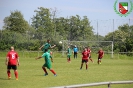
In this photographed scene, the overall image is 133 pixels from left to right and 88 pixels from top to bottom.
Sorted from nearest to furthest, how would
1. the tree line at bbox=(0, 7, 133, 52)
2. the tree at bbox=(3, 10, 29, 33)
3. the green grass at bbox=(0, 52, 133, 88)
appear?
the green grass at bbox=(0, 52, 133, 88) < the tree line at bbox=(0, 7, 133, 52) < the tree at bbox=(3, 10, 29, 33)

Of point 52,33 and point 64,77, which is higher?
point 52,33

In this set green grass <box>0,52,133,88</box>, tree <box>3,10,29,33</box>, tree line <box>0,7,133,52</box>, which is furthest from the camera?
tree <box>3,10,29,33</box>

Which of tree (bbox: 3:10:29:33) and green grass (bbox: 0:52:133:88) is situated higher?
tree (bbox: 3:10:29:33)

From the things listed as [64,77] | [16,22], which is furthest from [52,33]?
[64,77]

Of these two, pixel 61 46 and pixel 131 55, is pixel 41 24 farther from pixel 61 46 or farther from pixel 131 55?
pixel 131 55

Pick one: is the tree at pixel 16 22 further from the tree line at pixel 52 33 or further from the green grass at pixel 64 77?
the green grass at pixel 64 77

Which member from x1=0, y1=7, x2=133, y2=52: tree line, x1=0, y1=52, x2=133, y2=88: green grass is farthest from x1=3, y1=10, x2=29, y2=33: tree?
x1=0, y1=52, x2=133, y2=88: green grass

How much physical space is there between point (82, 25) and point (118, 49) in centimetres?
1468

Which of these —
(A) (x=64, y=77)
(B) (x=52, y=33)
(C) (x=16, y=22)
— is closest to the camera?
(A) (x=64, y=77)

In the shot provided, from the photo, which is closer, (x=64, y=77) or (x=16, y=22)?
(x=64, y=77)

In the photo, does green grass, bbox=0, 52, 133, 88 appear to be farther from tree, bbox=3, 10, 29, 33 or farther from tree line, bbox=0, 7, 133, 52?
tree, bbox=3, 10, 29, 33

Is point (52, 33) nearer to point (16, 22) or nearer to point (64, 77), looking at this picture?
point (16, 22)

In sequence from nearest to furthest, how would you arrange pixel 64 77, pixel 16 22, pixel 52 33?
pixel 64 77 → pixel 52 33 → pixel 16 22

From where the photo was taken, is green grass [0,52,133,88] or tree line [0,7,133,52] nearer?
green grass [0,52,133,88]
